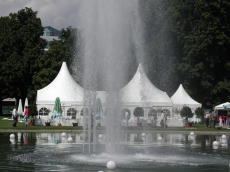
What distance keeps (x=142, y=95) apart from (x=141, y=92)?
0.33 m

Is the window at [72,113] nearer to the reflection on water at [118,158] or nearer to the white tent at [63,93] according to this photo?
the white tent at [63,93]

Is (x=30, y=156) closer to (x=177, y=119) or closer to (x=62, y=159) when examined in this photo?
(x=62, y=159)

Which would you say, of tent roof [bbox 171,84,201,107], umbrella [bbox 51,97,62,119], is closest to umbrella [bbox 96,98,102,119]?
umbrella [bbox 51,97,62,119]

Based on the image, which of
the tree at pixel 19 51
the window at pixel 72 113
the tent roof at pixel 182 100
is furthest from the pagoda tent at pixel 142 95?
the tree at pixel 19 51

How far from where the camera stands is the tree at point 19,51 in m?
77.9

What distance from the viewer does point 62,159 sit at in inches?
853

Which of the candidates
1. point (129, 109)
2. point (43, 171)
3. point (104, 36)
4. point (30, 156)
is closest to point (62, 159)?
point (30, 156)

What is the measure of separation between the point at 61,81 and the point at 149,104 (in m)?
8.34

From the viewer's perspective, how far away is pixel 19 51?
8075 cm

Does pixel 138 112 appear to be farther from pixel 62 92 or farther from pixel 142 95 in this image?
pixel 62 92

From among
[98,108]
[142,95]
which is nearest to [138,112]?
[142,95]

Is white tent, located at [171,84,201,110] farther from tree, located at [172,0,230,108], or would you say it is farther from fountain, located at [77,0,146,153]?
fountain, located at [77,0,146,153]

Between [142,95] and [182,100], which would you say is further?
[182,100]

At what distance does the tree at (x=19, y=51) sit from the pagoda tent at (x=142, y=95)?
2978 centimetres
